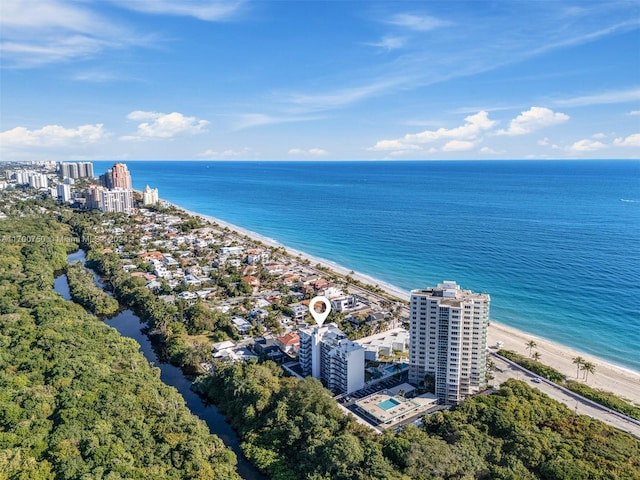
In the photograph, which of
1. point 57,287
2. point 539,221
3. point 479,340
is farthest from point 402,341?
point 539,221

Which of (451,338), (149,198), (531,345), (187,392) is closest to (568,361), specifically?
(531,345)

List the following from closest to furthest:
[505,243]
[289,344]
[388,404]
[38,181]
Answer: [388,404] < [289,344] < [505,243] < [38,181]

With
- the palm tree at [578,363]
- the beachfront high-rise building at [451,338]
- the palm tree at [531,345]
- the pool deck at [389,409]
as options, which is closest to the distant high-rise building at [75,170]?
the pool deck at [389,409]

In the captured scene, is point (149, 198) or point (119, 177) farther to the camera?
point (119, 177)

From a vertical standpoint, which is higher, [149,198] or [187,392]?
[149,198]

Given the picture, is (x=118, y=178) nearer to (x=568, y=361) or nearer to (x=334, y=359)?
(x=334, y=359)

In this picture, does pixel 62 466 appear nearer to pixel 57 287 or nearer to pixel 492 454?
pixel 492 454

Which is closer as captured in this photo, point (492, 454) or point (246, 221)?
point (492, 454)
